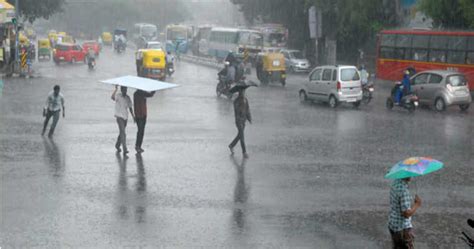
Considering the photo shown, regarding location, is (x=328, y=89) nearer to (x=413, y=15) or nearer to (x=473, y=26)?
(x=473, y=26)

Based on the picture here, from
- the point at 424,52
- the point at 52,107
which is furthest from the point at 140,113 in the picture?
the point at 424,52

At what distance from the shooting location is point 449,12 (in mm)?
39844

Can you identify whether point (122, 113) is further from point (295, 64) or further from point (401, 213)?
point (295, 64)

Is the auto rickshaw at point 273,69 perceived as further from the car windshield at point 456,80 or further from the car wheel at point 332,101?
the car windshield at point 456,80

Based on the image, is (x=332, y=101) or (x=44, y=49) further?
(x=44, y=49)

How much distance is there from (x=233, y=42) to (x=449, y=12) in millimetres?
29534

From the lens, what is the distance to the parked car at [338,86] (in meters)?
30.5

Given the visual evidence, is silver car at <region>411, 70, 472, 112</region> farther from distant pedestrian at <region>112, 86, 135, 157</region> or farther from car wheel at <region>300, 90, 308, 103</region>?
distant pedestrian at <region>112, 86, 135, 157</region>

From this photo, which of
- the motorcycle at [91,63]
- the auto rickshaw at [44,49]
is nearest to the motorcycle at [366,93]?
the motorcycle at [91,63]

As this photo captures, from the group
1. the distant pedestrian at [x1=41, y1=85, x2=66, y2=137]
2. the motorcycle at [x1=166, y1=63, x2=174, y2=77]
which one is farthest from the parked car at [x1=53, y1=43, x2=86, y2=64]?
the distant pedestrian at [x1=41, y1=85, x2=66, y2=137]

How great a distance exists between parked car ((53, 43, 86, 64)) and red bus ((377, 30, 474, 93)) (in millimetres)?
26096

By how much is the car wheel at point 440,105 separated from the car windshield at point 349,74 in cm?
326

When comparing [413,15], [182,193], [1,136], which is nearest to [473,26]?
[413,15]

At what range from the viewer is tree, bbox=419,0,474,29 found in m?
38.6
